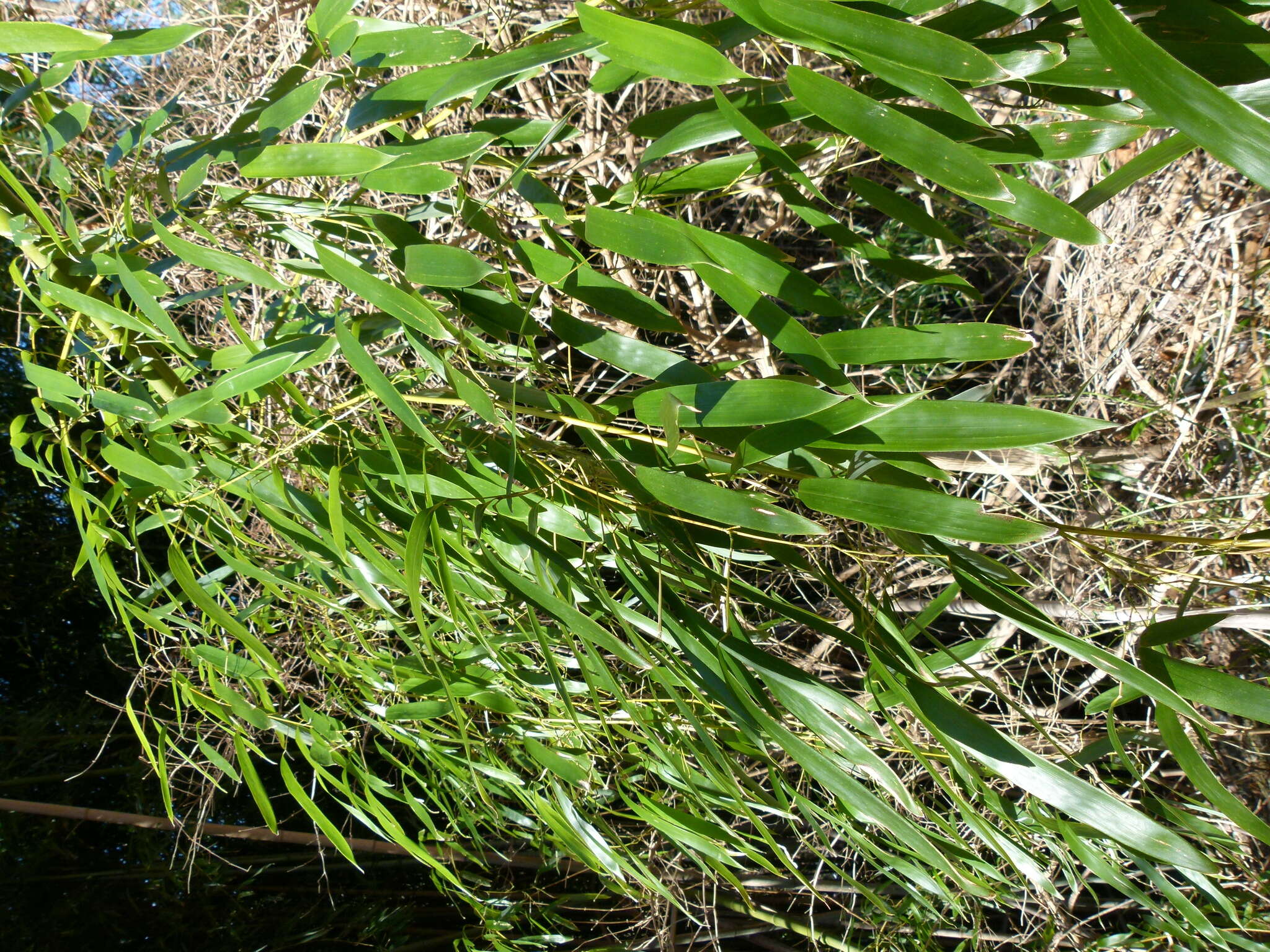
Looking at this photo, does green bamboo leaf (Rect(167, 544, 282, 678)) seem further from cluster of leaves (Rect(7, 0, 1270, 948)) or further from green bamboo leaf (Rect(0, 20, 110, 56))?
green bamboo leaf (Rect(0, 20, 110, 56))

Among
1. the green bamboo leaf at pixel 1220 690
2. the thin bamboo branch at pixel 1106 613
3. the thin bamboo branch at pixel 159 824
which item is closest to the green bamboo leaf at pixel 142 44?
the green bamboo leaf at pixel 1220 690

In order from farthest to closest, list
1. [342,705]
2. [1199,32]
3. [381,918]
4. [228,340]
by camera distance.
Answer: [381,918], [228,340], [342,705], [1199,32]

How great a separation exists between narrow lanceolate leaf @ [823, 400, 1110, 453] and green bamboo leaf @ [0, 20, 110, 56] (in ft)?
1.32

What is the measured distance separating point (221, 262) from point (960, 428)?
1.18ft

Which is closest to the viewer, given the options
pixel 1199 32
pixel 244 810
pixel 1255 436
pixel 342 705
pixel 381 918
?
pixel 1199 32

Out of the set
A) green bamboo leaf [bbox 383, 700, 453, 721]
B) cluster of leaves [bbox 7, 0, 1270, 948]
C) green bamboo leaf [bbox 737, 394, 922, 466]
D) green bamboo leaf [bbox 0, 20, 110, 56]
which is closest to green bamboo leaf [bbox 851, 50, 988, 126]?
cluster of leaves [bbox 7, 0, 1270, 948]

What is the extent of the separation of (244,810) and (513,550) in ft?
3.57

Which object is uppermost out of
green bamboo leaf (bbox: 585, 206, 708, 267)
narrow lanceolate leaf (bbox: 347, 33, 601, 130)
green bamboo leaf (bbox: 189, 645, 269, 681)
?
narrow lanceolate leaf (bbox: 347, 33, 601, 130)

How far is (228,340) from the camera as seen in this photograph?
100cm

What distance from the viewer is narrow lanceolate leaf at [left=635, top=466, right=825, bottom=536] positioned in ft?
1.06

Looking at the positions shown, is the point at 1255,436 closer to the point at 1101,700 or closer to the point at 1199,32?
the point at 1101,700

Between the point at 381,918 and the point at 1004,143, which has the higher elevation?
the point at 1004,143

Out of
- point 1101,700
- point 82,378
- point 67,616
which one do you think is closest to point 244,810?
point 67,616

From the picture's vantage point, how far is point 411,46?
368 mm
